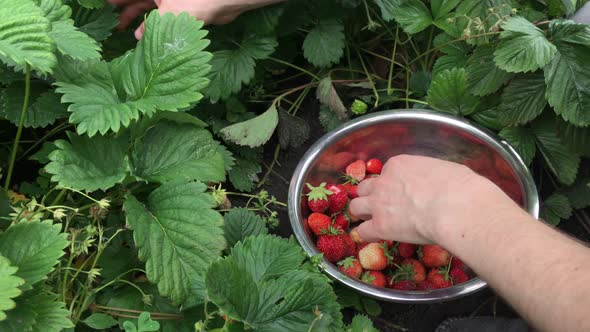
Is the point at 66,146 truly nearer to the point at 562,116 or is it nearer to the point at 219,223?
the point at 219,223

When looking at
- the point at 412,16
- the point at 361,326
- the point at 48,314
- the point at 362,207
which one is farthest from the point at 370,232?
the point at 48,314

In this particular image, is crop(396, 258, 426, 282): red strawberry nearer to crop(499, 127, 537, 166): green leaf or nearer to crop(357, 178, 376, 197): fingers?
crop(357, 178, 376, 197): fingers

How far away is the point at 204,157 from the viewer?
1050 millimetres

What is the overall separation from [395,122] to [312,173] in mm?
226

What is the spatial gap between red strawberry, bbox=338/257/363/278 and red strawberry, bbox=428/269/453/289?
0.16m

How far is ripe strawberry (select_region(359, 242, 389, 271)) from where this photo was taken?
1.29 meters

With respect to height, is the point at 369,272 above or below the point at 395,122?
below

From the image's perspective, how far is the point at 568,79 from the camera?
1195mm

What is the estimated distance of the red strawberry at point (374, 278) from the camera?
4.24ft

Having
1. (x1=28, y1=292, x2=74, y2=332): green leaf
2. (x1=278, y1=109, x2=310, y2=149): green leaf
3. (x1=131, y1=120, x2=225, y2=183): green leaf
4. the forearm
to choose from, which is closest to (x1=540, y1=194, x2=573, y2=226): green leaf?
the forearm

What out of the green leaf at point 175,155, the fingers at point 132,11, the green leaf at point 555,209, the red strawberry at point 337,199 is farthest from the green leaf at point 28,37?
the green leaf at point 555,209

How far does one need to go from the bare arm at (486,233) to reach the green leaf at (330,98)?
10.7 inches

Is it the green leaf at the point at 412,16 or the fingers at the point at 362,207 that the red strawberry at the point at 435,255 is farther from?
the green leaf at the point at 412,16

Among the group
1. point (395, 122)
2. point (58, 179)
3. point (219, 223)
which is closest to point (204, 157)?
point (219, 223)
